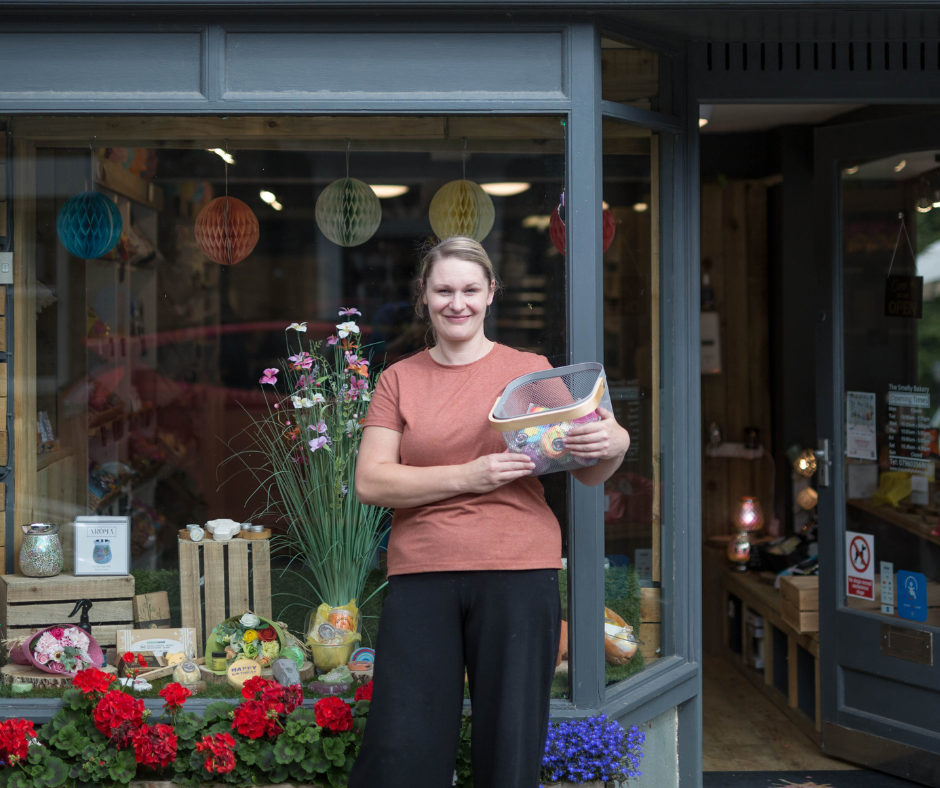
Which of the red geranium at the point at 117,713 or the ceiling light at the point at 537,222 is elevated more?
the ceiling light at the point at 537,222

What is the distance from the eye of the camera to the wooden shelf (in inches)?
136

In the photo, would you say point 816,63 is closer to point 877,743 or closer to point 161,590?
point 877,743

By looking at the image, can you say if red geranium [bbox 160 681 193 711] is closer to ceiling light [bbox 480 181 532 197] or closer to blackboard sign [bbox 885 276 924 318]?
ceiling light [bbox 480 181 532 197]

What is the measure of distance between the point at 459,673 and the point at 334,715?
0.76 meters

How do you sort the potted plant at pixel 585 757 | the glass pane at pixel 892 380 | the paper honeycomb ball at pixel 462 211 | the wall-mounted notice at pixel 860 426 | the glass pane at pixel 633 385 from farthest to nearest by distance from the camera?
the wall-mounted notice at pixel 860 426
the glass pane at pixel 892 380
the paper honeycomb ball at pixel 462 211
the glass pane at pixel 633 385
the potted plant at pixel 585 757

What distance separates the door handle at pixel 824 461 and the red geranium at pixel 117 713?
99.8 inches

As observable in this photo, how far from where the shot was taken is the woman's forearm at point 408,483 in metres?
1.86

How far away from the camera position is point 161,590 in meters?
3.04

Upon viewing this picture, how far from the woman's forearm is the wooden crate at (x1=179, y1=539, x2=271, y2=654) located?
122cm

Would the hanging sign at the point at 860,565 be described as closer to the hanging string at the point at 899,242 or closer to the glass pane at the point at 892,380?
the glass pane at the point at 892,380

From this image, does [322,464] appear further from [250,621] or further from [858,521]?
[858,521]

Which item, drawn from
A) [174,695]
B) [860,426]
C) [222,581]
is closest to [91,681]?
[174,695]

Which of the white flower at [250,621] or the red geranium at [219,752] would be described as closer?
the red geranium at [219,752]

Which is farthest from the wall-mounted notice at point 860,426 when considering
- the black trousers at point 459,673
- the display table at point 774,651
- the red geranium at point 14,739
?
the red geranium at point 14,739
